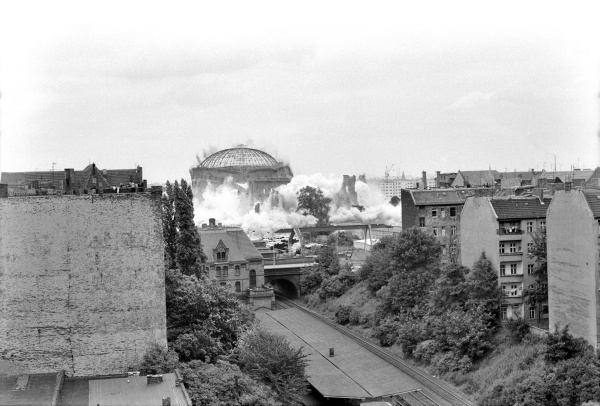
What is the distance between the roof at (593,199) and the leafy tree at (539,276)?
5441 millimetres

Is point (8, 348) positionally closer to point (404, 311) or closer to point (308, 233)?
point (404, 311)

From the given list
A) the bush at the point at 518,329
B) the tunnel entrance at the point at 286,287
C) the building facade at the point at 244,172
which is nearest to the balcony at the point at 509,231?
the bush at the point at 518,329

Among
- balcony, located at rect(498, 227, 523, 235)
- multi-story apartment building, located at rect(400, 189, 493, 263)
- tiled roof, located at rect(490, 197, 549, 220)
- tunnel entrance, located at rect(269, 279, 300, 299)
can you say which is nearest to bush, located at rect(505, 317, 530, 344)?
balcony, located at rect(498, 227, 523, 235)

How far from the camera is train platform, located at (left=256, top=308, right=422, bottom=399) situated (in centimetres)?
4078

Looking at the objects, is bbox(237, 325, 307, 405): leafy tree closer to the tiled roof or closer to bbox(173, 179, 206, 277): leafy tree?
bbox(173, 179, 206, 277): leafy tree

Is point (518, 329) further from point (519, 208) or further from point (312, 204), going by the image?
point (312, 204)

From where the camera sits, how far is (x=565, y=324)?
3888 cm

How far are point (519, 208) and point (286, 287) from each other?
33192mm

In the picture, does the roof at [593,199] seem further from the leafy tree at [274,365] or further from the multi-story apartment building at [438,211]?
the multi-story apartment building at [438,211]

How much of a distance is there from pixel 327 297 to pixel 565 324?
30121 millimetres

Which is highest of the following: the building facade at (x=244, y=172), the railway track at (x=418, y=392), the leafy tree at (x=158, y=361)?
the building facade at (x=244, y=172)

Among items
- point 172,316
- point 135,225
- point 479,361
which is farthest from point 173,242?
point 479,361

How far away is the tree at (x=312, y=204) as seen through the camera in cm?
11119

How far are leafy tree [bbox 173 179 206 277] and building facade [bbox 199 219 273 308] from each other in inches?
634
